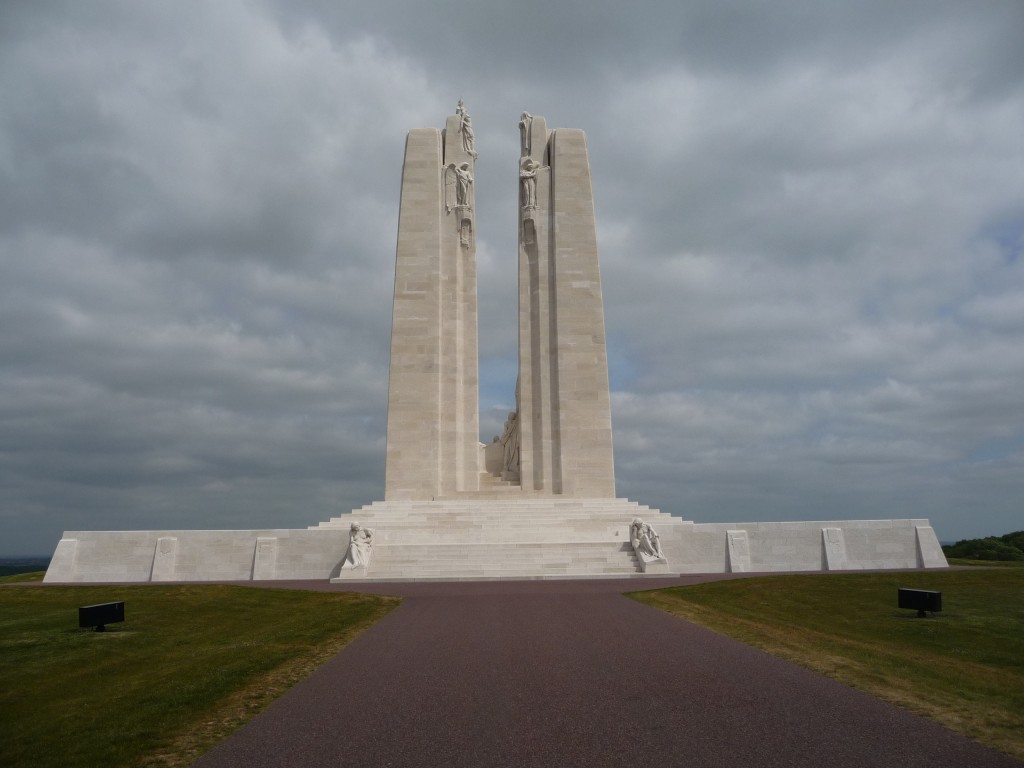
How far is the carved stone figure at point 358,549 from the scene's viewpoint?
21.5 metres

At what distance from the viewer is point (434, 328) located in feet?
104

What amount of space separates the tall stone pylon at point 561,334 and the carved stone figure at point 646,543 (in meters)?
7.69

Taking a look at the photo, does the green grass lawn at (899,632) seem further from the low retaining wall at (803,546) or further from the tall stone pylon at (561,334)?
the tall stone pylon at (561,334)

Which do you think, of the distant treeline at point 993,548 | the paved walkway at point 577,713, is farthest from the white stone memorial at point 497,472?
the paved walkway at point 577,713

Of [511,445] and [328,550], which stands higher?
[511,445]

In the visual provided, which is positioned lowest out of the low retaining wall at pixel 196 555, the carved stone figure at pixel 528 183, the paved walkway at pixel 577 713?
the paved walkway at pixel 577 713

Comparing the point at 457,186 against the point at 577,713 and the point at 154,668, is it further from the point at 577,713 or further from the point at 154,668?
the point at 577,713

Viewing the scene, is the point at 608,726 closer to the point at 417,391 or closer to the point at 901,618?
the point at 901,618

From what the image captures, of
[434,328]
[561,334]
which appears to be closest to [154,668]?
[434,328]

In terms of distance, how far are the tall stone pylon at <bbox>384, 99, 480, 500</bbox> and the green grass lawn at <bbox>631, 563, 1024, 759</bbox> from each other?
15630mm

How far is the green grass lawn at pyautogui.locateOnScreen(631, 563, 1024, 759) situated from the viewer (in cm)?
695

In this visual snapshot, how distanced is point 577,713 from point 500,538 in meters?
17.6

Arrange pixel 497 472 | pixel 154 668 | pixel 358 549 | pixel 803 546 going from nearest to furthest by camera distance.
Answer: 1. pixel 154 668
2. pixel 358 549
3. pixel 803 546
4. pixel 497 472

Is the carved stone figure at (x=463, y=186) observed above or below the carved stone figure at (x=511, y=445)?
above
